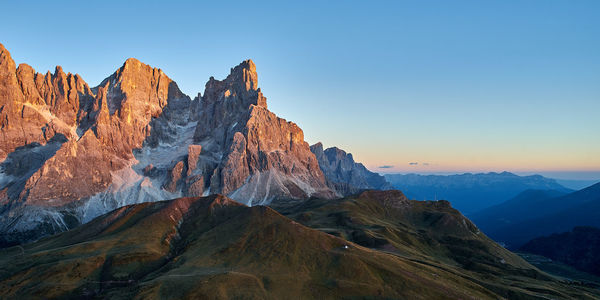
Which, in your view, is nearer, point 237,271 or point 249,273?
point 249,273

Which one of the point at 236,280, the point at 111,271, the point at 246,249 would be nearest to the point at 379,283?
the point at 236,280

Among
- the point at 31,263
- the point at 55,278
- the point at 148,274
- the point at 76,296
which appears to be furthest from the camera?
the point at 31,263

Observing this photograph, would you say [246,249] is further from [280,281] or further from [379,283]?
[379,283]

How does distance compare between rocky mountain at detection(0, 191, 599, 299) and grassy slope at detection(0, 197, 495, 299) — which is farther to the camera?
grassy slope at detection(0, 197, 495, 299)

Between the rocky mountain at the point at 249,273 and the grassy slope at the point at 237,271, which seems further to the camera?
the grassy slope at the point at 237,271

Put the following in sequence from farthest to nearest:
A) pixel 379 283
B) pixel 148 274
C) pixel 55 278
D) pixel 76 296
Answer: pixel 148 274
pixel 55 278
pixel 76 296
pixel 379 283

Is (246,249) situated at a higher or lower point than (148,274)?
higher

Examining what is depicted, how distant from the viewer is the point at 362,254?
161 m

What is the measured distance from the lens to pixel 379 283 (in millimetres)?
137625

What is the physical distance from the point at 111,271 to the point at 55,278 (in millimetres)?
22329

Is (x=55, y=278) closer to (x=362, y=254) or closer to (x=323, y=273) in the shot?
(x=323, y=273)

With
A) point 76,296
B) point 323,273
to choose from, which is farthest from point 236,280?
point 76,296

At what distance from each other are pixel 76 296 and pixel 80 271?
2048cm

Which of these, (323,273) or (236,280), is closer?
(236,280)
